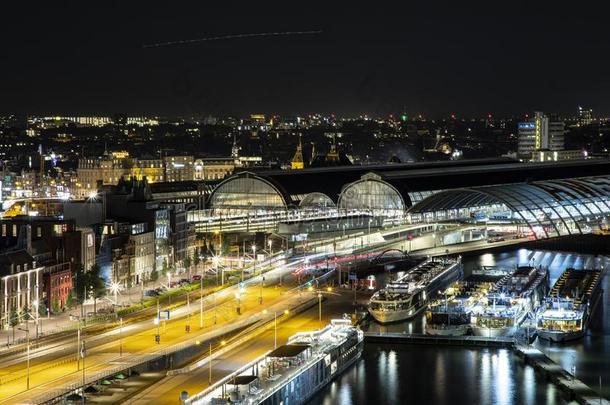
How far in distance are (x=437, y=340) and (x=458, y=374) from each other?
346cm

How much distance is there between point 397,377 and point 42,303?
10659mm

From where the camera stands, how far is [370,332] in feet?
99.1

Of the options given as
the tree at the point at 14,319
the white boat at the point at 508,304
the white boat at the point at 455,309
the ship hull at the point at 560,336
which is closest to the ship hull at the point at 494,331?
the white boat at the point at 508,304

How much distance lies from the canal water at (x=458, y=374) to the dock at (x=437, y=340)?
15.1 inches

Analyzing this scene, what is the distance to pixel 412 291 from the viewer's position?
3372cm

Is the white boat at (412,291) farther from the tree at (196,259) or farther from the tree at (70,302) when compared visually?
the tree at (70,302)

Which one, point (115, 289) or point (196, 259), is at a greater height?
point (196, 259)

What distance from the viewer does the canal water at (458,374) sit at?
23.8 meters

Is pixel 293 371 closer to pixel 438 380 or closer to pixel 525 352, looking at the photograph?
pixel 438 380

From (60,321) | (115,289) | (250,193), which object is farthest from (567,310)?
(250,193)

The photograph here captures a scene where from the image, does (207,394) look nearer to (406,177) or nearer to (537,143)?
(406,177)

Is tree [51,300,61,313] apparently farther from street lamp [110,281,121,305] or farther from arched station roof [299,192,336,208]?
arched station roof [299,192,336,208]

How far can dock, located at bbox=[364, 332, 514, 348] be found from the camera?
2908cm

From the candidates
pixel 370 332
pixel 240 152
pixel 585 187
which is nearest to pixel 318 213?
pixel 585 187
